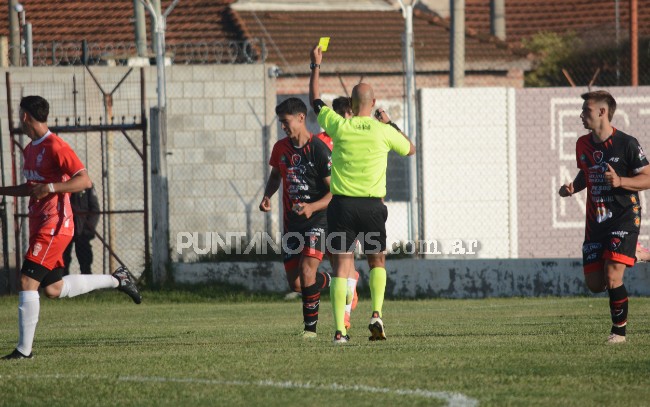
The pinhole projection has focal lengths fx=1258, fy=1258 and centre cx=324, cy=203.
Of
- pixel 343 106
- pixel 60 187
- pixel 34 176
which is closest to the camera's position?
pixel 60 187

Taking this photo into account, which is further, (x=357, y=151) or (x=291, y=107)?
(x=291, y=107)

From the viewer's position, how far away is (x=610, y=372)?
7.37 m

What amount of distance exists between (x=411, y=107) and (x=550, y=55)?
1508 cm

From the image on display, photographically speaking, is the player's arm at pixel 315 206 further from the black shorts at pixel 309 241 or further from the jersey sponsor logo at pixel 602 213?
the jersey sponsor logo at pixel 602 213

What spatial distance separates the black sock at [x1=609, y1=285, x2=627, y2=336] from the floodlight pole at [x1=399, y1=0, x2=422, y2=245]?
946 centimetres

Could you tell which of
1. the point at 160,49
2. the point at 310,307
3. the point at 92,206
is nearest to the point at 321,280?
the point at 310,307

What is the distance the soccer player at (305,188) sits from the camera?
35.1 ft

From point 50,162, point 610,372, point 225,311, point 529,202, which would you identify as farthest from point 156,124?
point 610,372

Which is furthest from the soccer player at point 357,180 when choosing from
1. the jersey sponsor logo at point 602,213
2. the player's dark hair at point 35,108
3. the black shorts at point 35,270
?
the black shorts at point 35,270

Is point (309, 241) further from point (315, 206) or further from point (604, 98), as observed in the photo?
point (604, 98)

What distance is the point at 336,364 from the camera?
25.9ft

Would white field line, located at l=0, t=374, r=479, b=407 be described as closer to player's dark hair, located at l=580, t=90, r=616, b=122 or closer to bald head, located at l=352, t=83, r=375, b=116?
bald head, located at l=352, t=83, r=375, b=116

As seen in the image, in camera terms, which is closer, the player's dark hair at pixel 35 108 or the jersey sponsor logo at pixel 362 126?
the player's dark hair at pixel 35 108

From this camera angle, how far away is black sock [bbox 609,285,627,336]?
9.63 metres
